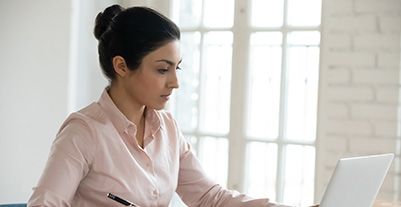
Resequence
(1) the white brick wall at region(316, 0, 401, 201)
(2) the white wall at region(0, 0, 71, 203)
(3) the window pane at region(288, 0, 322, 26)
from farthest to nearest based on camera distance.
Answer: (2) the white wall at region(0, 0, 71, 203)
(3) the window pane at region(288, 0, 322, 26)
(1) the white brick wall at region(316, 0, 401, 201)

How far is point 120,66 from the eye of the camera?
5.59 feet

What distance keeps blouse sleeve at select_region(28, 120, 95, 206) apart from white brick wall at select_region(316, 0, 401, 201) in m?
1.33

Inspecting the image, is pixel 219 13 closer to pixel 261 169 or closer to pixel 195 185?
pixel 261 169

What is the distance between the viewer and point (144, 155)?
1.74 m

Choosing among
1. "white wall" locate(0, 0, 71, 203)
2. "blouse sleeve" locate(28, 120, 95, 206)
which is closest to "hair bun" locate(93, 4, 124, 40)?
"blouse sleeve" locate(28, 120, 95, 206)

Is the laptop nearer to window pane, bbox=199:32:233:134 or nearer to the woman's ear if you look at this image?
the woman's ear

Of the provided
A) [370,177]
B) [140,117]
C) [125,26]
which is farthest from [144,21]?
[370,177]

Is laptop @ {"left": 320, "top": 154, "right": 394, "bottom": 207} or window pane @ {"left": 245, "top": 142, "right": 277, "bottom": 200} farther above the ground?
laptop @ {"left": 320, "top": 154, "right": 394, "bottom": 207}

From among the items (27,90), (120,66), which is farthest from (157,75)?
(27,90)

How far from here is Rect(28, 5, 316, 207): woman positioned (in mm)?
1615

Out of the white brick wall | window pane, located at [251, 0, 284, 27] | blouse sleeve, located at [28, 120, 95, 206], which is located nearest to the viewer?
blouse sleeve, located at [28, 120, 95, 206]

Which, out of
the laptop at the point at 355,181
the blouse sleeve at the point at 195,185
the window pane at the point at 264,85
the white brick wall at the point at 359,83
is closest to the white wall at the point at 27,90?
the window pane at the point at 264,85

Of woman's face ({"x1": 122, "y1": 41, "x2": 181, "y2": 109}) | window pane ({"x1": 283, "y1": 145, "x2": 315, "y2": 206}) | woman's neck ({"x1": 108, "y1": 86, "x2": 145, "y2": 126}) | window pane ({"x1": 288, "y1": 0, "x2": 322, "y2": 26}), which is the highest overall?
window pane ({"x1": 288, "y1": 0, "x2": 322, "y2": 26})

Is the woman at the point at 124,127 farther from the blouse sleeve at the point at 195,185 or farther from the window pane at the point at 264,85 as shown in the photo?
the window pane at the point at 264,85
